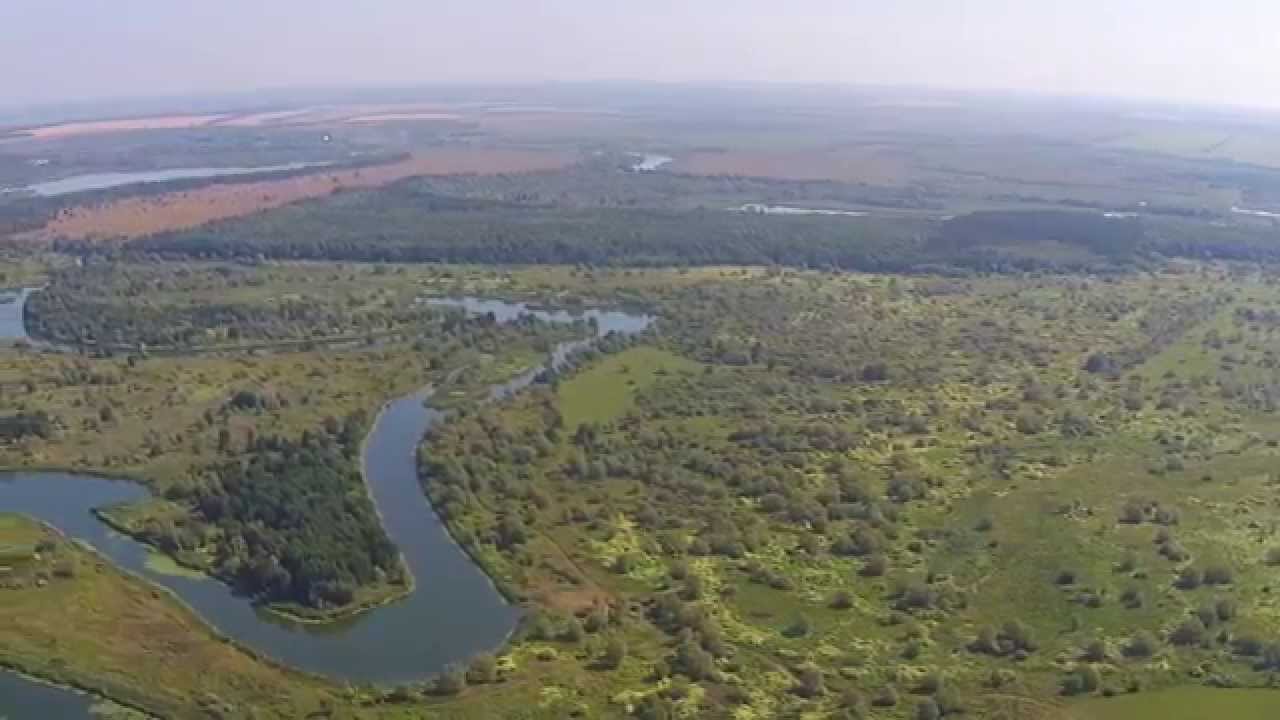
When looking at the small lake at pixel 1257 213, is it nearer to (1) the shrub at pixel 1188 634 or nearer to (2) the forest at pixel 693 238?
(2) the forest at pixel 693 238

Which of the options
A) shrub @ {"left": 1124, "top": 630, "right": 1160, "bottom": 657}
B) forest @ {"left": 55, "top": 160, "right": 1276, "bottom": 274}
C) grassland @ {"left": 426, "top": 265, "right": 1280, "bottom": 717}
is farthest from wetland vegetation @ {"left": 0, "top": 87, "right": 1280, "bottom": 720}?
forest @ {"left": 55, "top": 160, "right": 1276, "bottom": 274}

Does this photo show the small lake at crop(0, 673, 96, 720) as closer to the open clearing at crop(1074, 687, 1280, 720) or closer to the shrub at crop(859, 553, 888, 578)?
the shrub at crop(859, 553, 888, 578)

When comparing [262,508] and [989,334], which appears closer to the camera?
[262,508]

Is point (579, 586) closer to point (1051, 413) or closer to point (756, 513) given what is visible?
point (756, 513)

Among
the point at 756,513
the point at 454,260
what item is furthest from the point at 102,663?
the point at 454,260

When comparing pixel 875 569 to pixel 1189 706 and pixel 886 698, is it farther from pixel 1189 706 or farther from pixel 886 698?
pixel 1189 706

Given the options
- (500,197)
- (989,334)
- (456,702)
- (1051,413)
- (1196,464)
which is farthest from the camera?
(500,197)

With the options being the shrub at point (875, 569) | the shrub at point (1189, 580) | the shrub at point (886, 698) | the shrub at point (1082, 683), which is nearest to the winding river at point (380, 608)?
the shrub at point (886, 698)

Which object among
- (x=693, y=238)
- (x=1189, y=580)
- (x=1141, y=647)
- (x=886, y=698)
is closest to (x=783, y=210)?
(x=693, y=238)
